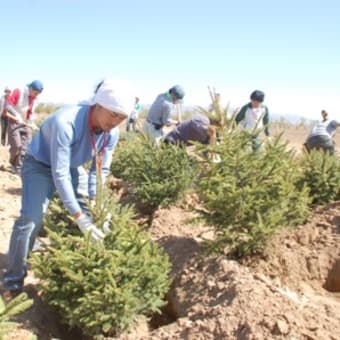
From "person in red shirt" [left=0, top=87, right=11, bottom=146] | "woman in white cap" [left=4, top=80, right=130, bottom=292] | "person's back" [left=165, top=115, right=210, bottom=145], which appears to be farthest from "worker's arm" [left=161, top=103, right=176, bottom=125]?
"woman in white cap" [left=4, top=80, right=130, bottom=292]

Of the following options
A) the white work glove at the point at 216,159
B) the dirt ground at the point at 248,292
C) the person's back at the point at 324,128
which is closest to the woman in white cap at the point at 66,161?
the dirt ground at the point at 248,292

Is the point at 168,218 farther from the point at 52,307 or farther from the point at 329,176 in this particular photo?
the point at 52,307

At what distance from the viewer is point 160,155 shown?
7.08m

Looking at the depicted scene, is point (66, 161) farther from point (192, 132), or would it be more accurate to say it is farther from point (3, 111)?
point (3, 111)

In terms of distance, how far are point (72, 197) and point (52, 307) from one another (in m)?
0.97

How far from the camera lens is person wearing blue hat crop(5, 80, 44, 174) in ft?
26.8

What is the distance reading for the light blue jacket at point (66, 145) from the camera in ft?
11.7

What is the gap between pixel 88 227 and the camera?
144 inches

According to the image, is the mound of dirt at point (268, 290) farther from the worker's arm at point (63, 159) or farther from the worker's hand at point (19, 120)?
the worker's hand at point (19, 120)

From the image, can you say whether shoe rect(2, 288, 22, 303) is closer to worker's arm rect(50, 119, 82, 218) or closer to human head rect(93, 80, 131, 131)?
worker's arm rect(50, 119, 82, 218)

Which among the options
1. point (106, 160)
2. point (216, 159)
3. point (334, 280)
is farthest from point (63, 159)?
point (334, 280)

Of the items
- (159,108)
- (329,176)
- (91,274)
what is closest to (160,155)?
(159,108)

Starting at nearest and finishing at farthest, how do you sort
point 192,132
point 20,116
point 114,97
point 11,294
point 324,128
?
point 114,97
point 11,294
point 192,132
point 20,116
point 324,128

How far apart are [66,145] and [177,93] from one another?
178 inches
